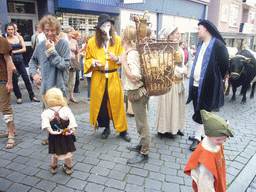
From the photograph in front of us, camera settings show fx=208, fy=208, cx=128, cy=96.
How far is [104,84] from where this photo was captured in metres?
3.72

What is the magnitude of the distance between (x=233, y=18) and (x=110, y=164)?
25.5 metres

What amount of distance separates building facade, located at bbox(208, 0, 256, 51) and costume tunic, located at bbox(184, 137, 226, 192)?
21502 mm

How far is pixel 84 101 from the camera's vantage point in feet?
21.3

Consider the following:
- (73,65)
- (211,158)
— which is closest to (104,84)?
(211,158)

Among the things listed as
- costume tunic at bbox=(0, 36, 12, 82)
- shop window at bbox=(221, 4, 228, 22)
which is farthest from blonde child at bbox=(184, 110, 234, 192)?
shop window at bbox=(221, 4, 228, 22)

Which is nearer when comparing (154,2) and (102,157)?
(102,157)

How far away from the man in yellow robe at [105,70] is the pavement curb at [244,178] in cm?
184

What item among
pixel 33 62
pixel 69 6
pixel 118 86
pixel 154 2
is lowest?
pixel 118 86

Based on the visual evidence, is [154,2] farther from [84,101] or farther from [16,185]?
[16,185]

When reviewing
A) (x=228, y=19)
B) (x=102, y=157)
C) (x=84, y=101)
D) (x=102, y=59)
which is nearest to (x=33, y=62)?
(x=102, y=59)

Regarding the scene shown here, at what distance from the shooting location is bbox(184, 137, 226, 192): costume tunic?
1775 millimetres

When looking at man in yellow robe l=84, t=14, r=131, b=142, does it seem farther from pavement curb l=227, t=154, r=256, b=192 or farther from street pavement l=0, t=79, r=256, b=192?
pavement curb l=227, t=154, r=256, b=192

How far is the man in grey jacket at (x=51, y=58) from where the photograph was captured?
3086 mm

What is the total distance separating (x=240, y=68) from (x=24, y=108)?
22.0ft
